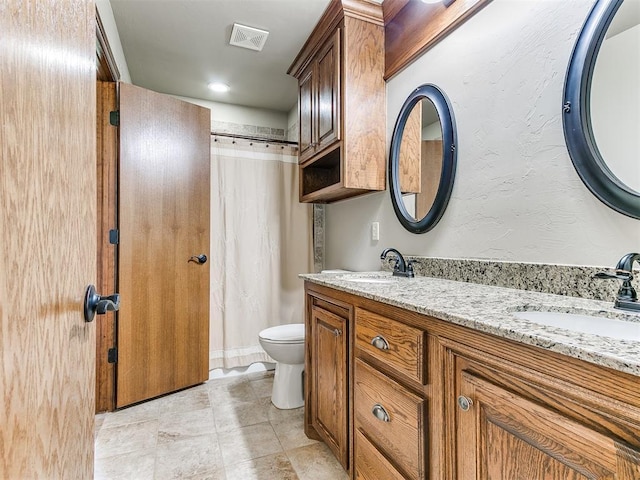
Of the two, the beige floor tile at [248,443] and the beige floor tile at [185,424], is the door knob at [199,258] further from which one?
the beige floor tile at [248,443]

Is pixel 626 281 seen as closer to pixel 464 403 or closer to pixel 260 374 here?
pixel 464 403

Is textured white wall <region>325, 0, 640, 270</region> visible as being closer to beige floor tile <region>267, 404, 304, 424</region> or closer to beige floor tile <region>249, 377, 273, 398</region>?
beige floor tile <region>267, 404, 304, 424</region>

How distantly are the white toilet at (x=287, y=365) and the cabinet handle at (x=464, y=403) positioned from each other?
135cm

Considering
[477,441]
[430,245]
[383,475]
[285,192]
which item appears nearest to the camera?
[477,441]

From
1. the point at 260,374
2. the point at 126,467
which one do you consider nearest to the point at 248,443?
the point at 126,467

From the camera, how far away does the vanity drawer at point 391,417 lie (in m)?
0.92

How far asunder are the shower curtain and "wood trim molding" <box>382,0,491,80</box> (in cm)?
119

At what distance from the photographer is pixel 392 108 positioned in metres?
1.94

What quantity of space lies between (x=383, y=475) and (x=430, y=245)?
3.26 feet

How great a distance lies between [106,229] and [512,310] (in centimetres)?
215

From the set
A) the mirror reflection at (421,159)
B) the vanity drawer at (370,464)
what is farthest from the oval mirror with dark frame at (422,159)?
the vanity drawer at (370,464)

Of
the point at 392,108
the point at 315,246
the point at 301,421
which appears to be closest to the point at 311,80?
the point at 392,108

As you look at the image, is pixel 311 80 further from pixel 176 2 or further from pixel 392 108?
pixel 176 2

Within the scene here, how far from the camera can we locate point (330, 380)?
148 centimetres
